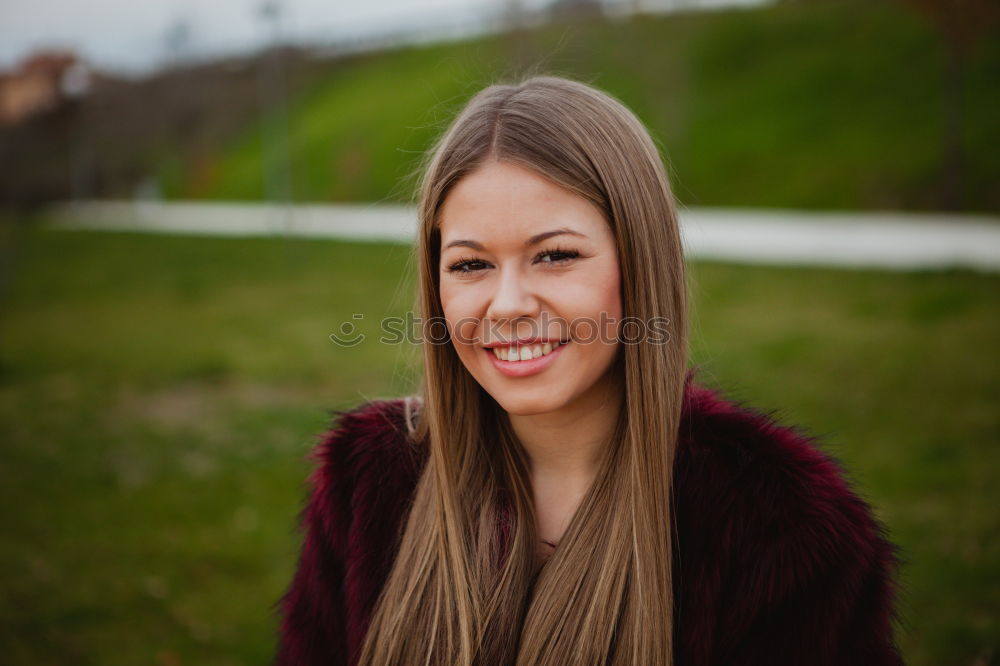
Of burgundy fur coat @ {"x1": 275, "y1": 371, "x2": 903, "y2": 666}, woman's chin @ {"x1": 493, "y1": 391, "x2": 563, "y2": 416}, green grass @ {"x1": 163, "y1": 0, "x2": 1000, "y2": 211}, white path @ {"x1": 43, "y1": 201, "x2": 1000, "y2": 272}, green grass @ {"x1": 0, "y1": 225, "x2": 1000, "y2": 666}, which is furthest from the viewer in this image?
green grass @ {"x1": 163, "y1": 0, "x2": 1000, "y2": 211}

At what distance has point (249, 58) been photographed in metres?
41.0

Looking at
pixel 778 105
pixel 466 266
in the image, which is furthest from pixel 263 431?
pixel 778 105

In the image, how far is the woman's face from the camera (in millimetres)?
1610

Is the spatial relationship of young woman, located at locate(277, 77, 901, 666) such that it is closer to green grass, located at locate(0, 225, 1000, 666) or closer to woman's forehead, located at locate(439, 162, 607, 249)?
woman's forehead, located at locate(439, 162, 607, 249)

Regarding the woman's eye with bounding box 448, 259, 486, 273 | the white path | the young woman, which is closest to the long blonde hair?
the young woman

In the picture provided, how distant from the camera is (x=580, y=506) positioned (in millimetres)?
1766

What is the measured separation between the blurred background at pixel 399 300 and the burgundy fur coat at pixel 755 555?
1.31 feet

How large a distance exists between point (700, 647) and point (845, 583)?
1.02ft

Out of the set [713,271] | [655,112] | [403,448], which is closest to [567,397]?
[403,448]

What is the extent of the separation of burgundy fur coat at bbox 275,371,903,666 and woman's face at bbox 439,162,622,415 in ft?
1.07

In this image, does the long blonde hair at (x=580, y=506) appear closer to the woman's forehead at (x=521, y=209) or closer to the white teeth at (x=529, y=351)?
the woman's forehead at (x=521, y=209)

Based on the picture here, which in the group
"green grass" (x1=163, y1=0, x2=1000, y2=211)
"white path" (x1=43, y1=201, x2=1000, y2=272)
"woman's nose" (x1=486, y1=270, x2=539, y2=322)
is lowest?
"woman's nose" (x1=486, y1=270, x2=539, y2=322)

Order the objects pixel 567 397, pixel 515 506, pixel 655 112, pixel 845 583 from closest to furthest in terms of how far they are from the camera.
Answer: pixel 845 583
pixel 567 397
pixel 515 506
pixel 655 112

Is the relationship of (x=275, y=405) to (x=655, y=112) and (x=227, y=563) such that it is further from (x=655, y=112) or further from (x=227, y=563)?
(x=655, y=112)
